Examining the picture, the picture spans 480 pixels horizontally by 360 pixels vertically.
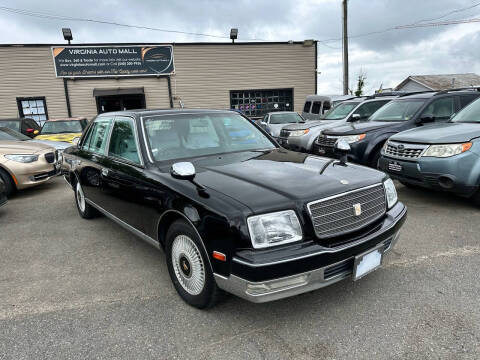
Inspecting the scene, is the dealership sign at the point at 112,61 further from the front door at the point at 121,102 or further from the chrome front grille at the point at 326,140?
the chrome front grille at the point at 326,140

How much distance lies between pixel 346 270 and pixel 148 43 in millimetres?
17157

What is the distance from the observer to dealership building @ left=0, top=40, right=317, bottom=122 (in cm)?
1606

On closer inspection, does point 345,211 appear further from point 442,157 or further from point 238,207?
point 442,157

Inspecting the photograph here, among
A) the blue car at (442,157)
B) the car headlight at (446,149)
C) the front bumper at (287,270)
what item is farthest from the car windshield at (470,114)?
A: the front bumper at (287,270)

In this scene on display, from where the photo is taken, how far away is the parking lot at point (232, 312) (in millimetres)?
2230

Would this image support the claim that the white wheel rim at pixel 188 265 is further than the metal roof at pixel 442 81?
No

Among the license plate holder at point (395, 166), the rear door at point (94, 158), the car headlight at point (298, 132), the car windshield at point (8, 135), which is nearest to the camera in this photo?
the rear door at point (94, 158)

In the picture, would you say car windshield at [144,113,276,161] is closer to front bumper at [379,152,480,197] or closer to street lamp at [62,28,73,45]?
front bumper at [379,152,480,197]

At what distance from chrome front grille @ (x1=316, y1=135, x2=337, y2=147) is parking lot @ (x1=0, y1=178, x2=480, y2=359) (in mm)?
3392

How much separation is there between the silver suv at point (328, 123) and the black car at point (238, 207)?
190 inches

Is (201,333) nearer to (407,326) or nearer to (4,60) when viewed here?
(407,326)

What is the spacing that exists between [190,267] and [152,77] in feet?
53.2

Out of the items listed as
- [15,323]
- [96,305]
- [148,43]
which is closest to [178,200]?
[96,305]

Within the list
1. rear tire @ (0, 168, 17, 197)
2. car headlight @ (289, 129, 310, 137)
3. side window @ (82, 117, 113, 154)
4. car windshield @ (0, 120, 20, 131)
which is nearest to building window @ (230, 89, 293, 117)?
car headlight @ (289, 129, 310, 137)
